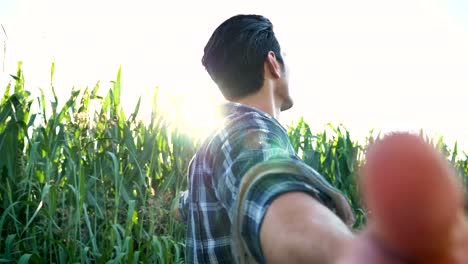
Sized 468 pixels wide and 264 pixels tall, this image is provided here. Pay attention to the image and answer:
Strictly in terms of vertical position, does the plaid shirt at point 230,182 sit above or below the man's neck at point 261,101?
below

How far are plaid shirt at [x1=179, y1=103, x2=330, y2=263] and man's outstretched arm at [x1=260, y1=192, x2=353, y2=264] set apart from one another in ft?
0.04

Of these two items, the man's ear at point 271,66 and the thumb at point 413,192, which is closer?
the thumb at point 413,192

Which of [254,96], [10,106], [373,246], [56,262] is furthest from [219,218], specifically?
[10,106]

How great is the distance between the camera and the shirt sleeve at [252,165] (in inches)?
22.6

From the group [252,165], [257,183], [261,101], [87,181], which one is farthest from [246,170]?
[87,181]

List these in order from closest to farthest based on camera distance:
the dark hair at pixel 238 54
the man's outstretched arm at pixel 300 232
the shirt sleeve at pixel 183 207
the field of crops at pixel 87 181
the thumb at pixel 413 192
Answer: the thumb at pixel 413 192 < the man's outstretched arm at pixel 300 232 < the dark hair at pixel 238 54 < the shirt sleeve at pixel 183 207 < the field of crops at pixel 87 181

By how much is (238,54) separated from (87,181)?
1.61 metres

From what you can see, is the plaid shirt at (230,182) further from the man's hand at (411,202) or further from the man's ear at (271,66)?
the man's hand at (411,202)

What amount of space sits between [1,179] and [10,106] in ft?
1.03

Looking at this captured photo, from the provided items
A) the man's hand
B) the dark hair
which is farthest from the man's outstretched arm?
the dark hair

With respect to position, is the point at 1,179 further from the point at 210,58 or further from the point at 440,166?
the point at 440,166

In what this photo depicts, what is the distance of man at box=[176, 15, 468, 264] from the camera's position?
528 millimetres

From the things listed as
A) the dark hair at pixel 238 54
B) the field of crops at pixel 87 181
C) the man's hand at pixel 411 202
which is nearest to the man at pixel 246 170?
the dark hair at pixel 238 54

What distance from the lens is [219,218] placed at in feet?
3.17
